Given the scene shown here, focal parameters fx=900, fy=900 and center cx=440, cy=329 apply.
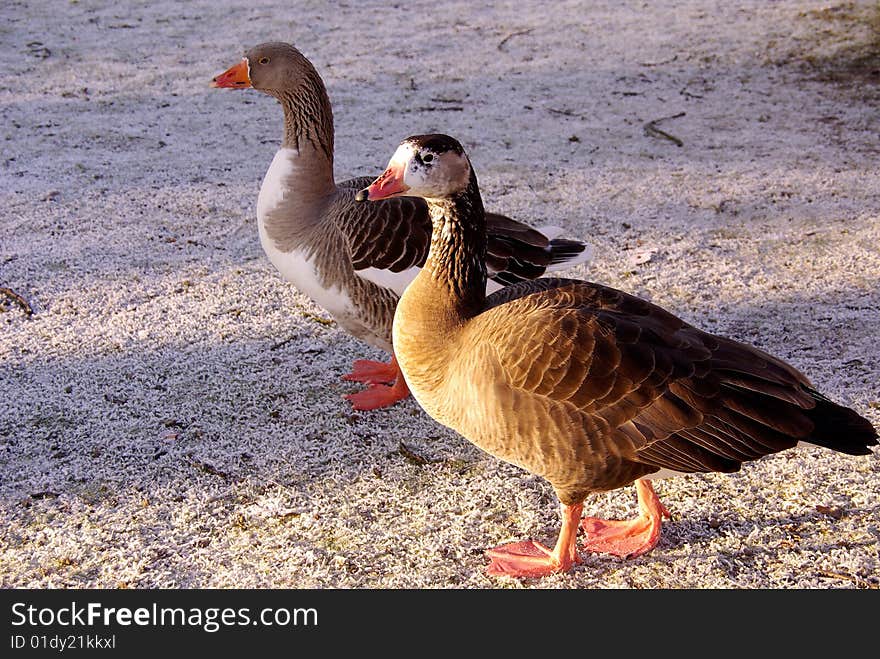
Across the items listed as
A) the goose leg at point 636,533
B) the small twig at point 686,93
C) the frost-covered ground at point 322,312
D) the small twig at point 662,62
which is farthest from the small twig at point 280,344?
the small twig at point 662,62

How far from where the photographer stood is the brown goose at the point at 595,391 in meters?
3.13

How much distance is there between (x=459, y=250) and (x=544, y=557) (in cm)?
123

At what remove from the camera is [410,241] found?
4297 millimetres

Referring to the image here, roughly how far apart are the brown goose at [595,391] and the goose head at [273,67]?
169cm

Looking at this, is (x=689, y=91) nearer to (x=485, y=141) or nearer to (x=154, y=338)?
(x=485, y=141)

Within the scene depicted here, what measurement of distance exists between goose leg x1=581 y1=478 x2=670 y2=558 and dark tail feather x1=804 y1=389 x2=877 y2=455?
0.69 m

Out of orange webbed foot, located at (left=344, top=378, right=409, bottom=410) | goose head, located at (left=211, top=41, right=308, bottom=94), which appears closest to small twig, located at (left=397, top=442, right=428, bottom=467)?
orange webbed foot, located at (left=344, top=378, right=409, bottom=410)

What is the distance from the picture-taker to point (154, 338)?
198 inches

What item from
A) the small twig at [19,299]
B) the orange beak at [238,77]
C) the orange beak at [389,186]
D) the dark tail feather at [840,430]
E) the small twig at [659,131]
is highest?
the orange beak at [238,77]

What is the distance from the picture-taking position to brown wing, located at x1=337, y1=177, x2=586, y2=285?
14.0ft

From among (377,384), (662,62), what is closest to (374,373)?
(377,384)

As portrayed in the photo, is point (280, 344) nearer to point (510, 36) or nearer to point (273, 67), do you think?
point (273, 67)

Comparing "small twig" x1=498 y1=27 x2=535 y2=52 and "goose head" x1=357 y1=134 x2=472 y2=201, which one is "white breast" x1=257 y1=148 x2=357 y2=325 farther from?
"small twig" x1=498 y1=27 x2=535 y2=52

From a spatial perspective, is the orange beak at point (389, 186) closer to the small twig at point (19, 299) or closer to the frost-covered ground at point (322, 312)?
the frost-covered ground at point (322, 312)
